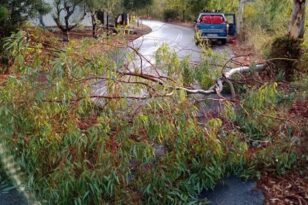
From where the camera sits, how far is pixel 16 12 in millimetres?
13898

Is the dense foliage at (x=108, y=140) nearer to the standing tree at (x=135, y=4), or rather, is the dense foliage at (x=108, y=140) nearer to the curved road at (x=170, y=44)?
the curved road at (x=170, y=44)

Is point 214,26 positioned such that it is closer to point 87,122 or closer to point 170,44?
point 170,44

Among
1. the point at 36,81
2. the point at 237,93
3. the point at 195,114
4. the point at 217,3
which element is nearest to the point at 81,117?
the point at 36,81

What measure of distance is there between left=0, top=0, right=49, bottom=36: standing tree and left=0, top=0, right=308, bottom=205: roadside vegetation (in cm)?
767

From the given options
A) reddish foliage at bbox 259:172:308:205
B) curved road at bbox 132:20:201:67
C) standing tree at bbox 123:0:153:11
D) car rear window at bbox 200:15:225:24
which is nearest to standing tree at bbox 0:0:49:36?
curved road at bbox 132:20:201:67

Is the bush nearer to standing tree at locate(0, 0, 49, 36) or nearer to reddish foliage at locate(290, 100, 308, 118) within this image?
reddish foliage at locate(290, 100, 308, 118)

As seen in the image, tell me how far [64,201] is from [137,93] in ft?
5.61

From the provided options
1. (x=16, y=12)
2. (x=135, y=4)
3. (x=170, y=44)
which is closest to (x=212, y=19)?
(x=135, y=4)

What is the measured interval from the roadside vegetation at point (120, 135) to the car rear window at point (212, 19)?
17323 mm

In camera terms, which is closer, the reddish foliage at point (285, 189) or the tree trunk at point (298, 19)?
the reddish foliage at point (285, 189)

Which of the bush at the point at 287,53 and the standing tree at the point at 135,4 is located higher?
the standing tree at the point at 135,4

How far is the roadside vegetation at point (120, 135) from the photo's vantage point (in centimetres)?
422

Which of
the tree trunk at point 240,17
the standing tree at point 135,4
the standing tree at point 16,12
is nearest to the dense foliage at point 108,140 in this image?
the standing tree at point 16,12

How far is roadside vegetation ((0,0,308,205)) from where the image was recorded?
422 cm
